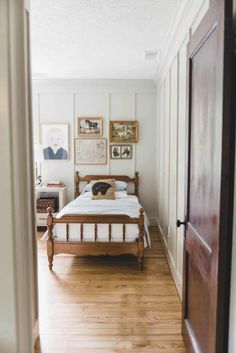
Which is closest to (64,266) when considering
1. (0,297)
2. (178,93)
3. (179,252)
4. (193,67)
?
(179,252)

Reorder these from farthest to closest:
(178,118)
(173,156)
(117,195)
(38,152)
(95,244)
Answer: (38,152), (117,195), (95,244), (173,156), (178,118)

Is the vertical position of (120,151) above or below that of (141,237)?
above

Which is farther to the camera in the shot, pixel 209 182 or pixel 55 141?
pixel 55 141

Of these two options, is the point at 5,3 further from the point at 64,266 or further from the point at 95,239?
the point at 64,266

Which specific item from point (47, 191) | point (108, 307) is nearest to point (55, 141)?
point (47, 191)

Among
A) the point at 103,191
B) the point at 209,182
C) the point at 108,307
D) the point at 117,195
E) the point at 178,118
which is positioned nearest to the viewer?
the point at 209,182

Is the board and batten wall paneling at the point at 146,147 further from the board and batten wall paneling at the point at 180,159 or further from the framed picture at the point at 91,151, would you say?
the board and batten wall paneling at the point at 180,159

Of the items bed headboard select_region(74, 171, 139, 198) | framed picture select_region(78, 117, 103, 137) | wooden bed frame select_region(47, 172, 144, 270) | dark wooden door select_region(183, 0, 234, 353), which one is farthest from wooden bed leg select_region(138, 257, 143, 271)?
framed picture select_region(78, 117, 103, 137)

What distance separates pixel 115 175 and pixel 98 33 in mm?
2639

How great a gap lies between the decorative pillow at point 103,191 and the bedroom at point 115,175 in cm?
3

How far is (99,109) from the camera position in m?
5.14

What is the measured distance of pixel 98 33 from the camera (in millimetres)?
2992

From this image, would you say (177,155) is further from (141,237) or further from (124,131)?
(124,131)

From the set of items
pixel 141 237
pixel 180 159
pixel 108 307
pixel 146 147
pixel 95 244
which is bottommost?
pixel 108 307
